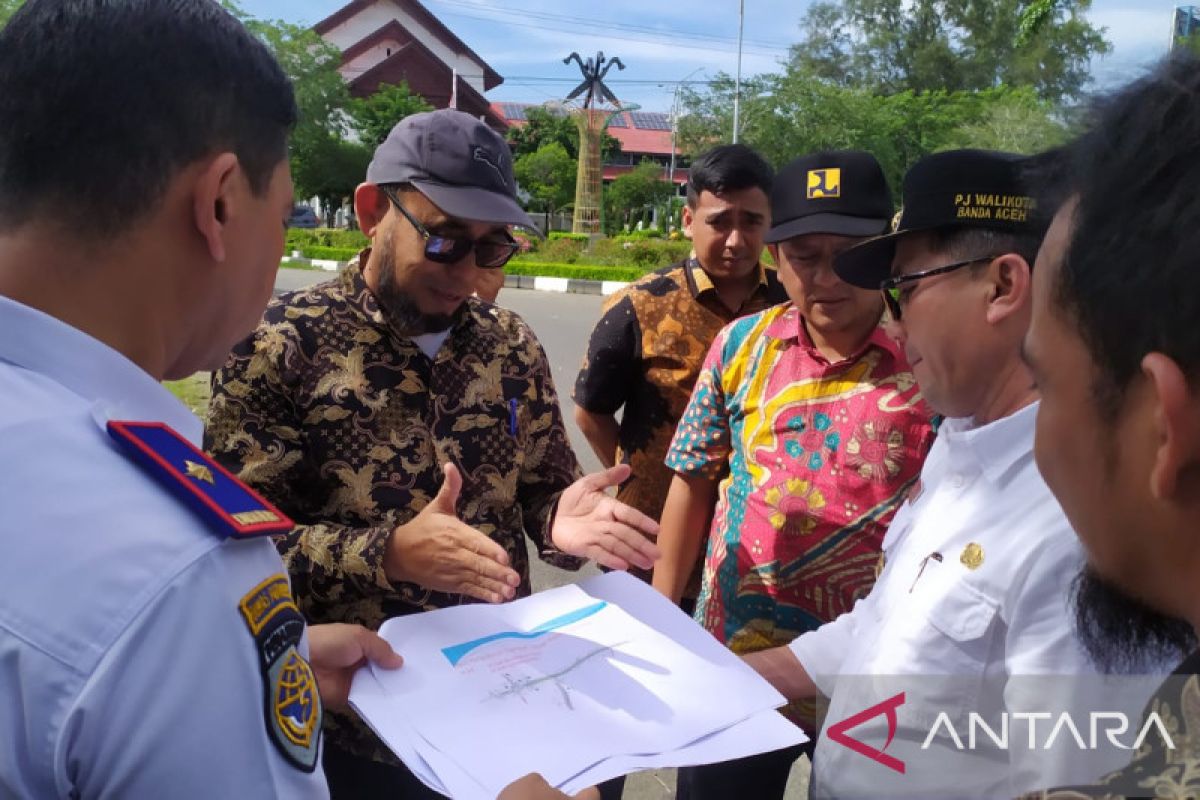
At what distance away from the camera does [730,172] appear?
281cm

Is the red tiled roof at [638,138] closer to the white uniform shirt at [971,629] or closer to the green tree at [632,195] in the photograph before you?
the green tree at [632,195]

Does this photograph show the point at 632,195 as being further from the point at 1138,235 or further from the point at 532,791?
the point at 1138,235

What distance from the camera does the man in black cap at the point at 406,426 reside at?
161 cm

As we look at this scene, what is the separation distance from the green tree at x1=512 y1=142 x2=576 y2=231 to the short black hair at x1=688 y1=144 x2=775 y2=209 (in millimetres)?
32715

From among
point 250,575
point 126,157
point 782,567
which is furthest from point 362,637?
point 782,567

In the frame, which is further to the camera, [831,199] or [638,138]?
[638,138]

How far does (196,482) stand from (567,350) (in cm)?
865

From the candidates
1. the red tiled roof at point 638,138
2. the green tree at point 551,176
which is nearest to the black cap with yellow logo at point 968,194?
the green tree at point 551,176

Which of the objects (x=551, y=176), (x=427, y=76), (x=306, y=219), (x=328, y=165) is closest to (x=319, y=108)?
(x=328, y=165)

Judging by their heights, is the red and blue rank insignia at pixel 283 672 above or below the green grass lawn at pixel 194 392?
above

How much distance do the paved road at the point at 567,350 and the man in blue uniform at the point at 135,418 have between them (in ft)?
7.06

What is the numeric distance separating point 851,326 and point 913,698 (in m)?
0.99

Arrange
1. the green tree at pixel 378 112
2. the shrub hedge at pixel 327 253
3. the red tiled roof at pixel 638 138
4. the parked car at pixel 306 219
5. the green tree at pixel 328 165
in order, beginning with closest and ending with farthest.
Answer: the shrub hedge at pixel 327 253, the green tree at pixel 328 165, the green tree at pixel 378 112, the parked car at pixel 306 219, the red tiled roof at pixel 638 138

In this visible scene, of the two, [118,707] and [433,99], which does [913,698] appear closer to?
[118,707]
